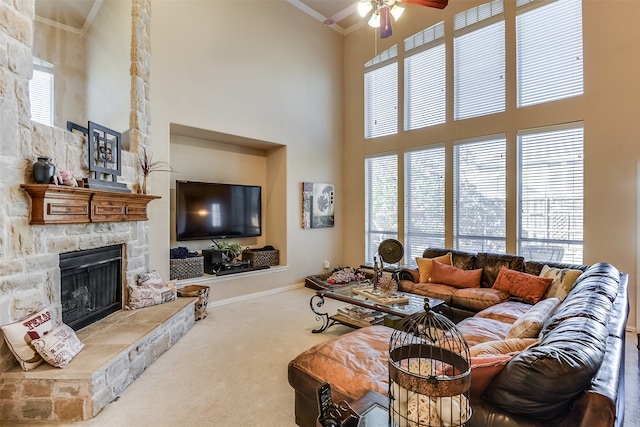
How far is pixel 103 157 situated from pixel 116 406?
2278 mm

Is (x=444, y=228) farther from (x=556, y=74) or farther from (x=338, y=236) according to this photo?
(x=556, y=74)

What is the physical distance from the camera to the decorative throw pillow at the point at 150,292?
11.5 ft

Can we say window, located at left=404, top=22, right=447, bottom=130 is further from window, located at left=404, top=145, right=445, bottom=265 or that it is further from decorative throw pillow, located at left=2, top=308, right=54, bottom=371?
decorative throw pillow, located at left=2, top=308, right=54, bottom=371

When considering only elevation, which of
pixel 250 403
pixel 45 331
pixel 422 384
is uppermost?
pixel 422 384

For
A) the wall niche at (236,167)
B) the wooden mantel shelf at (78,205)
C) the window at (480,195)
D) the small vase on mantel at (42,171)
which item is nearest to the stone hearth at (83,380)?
the wooden mantel shelf at (78,205)

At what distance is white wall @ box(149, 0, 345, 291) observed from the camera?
167 inches

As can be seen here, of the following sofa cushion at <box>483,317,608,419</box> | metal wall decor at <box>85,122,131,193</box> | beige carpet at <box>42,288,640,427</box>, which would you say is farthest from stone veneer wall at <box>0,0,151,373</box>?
sofa cushion at <box>483,317,608,419</box>

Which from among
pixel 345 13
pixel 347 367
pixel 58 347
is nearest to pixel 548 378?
pixel 347 367

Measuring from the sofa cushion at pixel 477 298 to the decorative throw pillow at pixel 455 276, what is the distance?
0.21m

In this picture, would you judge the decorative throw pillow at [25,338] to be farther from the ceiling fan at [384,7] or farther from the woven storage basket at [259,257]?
the ceiling fan at [384,7]

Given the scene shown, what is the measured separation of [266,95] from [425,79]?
2851 mm

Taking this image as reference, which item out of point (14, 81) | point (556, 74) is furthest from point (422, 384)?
point (556, 74)

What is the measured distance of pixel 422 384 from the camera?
103cm

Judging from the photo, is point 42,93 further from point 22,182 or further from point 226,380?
point 226,380
